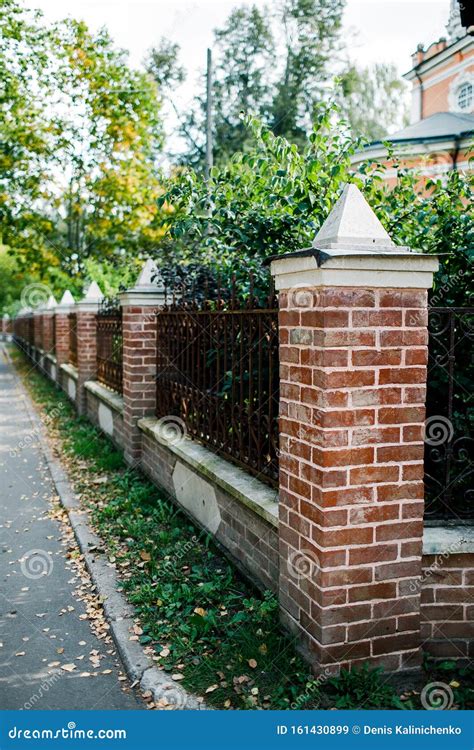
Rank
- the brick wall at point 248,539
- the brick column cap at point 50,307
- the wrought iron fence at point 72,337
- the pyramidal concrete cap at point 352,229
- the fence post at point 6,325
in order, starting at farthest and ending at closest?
the fence post at point 6,325 < the brick column cap at point 50,307 < the wrought iron fence at point 72,337 < the brick wall at point 248,539 < the pyramidal concrete cap at point 352,229

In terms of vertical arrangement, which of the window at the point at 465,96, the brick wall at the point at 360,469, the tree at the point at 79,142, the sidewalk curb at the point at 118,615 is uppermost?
the window at the point at 465,96

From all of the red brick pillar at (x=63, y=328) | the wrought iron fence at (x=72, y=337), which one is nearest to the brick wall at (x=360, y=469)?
the wrought iron fence at (x=72, y=337)

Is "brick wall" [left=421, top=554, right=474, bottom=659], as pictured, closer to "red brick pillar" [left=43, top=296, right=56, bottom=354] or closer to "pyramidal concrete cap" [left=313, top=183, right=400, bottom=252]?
"pyramidal concrete cap" [left=313, top=183, right=400, bottom=252]

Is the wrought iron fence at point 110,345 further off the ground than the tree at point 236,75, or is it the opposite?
the tree at point 236,75

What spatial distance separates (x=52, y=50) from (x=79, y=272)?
548 centimetres

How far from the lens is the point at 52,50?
52.3 feet

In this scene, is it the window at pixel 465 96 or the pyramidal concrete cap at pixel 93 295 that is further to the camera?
the window at pixel 465 96

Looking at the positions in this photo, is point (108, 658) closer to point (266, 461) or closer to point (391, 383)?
point (266, 461)

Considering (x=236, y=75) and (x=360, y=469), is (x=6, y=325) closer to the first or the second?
(x=236, y=75)

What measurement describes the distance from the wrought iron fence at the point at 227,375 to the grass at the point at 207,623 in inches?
29.4

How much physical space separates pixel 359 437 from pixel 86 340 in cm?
816

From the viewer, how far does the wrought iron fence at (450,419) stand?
11.1ft

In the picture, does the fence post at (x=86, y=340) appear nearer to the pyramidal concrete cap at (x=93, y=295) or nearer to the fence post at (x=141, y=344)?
the pyramidal concrete cap at (x=93, y=295)

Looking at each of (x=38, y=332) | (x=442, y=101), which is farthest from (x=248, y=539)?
(x=442, y=101)
